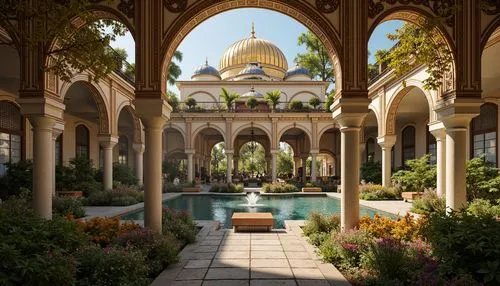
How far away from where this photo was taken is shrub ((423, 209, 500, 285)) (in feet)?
14.4

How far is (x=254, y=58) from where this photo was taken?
38.7 m

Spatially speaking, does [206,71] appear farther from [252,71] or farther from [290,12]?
[290,12]

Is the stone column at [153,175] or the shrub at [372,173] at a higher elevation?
the stone column at [153,175]

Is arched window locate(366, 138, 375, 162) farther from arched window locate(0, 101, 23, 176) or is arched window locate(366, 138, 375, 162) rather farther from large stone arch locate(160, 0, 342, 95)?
large stone arch locate(160, 0, 342, 95)

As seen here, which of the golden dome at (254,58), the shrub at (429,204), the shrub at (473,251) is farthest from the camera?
the golden dome at (254,58)

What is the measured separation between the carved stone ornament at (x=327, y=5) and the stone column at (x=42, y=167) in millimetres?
5905

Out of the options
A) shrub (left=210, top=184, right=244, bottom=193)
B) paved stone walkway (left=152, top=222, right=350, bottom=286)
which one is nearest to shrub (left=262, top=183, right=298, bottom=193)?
shrub (left=210, top=184, right=244, bottom=193)

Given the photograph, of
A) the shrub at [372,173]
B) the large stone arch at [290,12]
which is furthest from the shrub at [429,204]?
the shrub at [372,173]

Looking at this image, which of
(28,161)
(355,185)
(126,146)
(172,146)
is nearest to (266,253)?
(355,185)

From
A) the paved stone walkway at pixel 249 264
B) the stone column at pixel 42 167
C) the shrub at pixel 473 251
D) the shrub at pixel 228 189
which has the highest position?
the stone column at pixel 42 167

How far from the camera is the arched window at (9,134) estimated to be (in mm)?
16297

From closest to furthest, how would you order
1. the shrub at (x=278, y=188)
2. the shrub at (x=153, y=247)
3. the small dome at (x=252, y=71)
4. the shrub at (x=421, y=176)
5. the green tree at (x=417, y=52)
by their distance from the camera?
1. the shrub at (x=153, y=247)
2. the green tree at (x=417, y=52)
3. the shrub at (x=421, y=176)
4. the shrub at (x=278, y=188)
5. the small dome at (x=252, y=71)

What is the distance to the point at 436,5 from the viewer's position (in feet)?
25.0

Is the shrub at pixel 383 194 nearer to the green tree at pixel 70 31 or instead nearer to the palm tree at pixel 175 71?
the green tree at pixel 70 31
